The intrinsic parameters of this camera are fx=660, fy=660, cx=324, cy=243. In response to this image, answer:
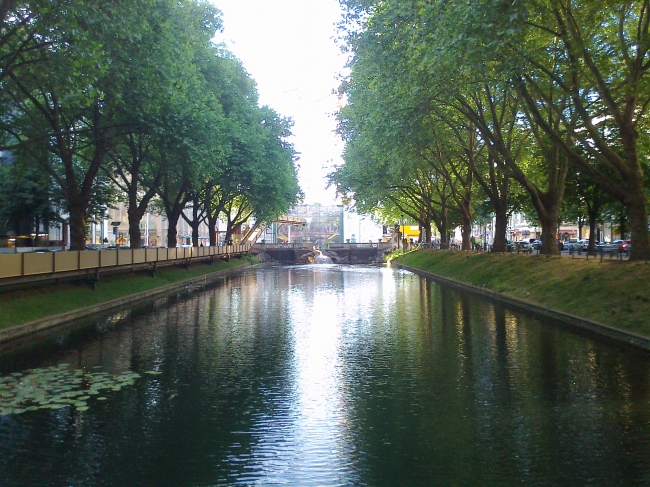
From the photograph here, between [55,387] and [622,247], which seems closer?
[55,387]

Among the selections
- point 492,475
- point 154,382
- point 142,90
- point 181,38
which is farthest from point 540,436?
point 181,38

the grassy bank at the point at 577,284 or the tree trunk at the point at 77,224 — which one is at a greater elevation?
A: the tree trunk at the point at 77,224

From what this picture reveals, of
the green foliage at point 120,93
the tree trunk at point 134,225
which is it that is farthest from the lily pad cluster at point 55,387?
the tree trunk at point 134,225

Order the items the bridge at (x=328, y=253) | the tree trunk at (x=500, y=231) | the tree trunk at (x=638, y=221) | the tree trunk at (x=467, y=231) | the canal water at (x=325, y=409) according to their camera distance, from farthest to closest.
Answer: the bridge at (x=328, y=253) → the tree trunk at (x=467, y=231) → the tree trunk at (x=500, y=231) → the tree trunk at (x=638, y=221) → the canal water at (x=325, y=409)

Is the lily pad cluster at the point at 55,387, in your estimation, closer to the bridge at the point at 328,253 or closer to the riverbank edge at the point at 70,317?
the riverbank edge at the point at 70,317

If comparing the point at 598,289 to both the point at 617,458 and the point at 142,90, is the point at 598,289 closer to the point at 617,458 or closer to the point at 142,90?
the point at 617,458

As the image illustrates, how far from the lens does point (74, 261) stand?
2347 cm

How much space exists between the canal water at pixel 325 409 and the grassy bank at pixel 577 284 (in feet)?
5.06

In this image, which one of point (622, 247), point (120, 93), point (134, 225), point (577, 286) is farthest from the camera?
point (622, 247)

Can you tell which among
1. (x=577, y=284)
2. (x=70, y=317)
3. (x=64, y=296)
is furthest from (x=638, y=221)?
(x=64, y=296)

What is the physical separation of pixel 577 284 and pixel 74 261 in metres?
17.4

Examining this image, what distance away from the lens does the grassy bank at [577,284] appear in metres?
17.0

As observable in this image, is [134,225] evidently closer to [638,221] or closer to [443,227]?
[638,221]

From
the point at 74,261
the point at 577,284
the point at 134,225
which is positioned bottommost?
the point at 577,284
